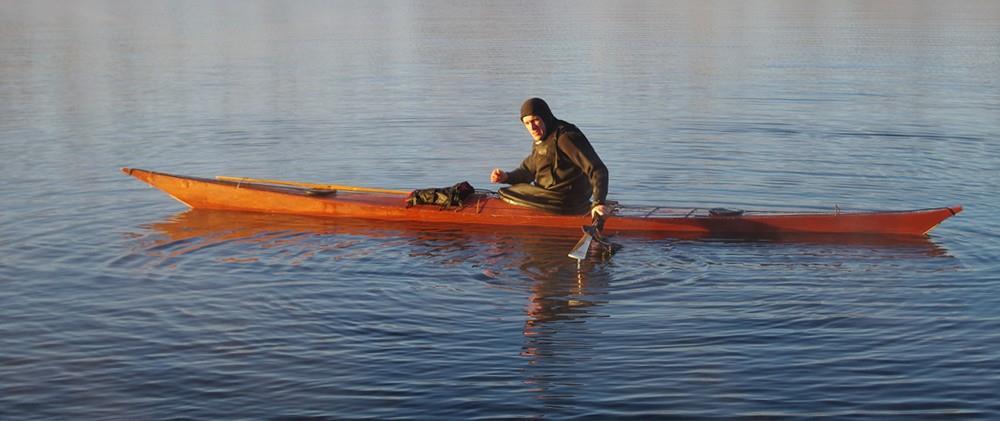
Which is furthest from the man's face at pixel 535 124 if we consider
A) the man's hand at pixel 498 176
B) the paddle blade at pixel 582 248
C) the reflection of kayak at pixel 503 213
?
the paddle blade at pixel 582 248

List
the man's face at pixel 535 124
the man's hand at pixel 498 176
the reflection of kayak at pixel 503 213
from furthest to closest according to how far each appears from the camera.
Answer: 1. the reflection of kayak at pixel 503 213
2. the man's hand at pixel 498 176
3. the man's face at pixel 535 124

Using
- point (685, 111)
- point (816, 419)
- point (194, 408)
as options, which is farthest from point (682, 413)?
point (685, 111)

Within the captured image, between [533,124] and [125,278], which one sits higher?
[533,124]

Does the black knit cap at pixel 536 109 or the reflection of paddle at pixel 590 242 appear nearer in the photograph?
the reflection of paddle at pixel 590 242

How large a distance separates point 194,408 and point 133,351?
139 centimetres

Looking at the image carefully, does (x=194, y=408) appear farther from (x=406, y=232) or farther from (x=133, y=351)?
(x=406, y=232)

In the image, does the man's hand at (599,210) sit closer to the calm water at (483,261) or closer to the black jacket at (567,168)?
the black jacket at (567,168)

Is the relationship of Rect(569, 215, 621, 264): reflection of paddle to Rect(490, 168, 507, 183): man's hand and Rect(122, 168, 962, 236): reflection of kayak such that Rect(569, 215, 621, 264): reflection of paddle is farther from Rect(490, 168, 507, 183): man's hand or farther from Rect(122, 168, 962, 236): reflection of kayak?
Rect(490, 168, 507, 183): man's hand

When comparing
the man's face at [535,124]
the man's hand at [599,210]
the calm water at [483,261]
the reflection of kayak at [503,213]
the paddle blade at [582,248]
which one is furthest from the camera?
the reflection of kayak at [503,213]

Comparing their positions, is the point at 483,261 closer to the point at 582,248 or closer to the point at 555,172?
the point at 582,248

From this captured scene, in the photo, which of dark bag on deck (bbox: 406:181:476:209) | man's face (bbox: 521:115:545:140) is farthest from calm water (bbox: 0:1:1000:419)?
man's face (bbox: 521:115:545:140)

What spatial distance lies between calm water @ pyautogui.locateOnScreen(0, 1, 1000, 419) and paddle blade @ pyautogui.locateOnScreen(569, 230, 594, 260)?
16 centimetres

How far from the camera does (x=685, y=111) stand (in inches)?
864

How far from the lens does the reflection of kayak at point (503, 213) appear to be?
12.3m
